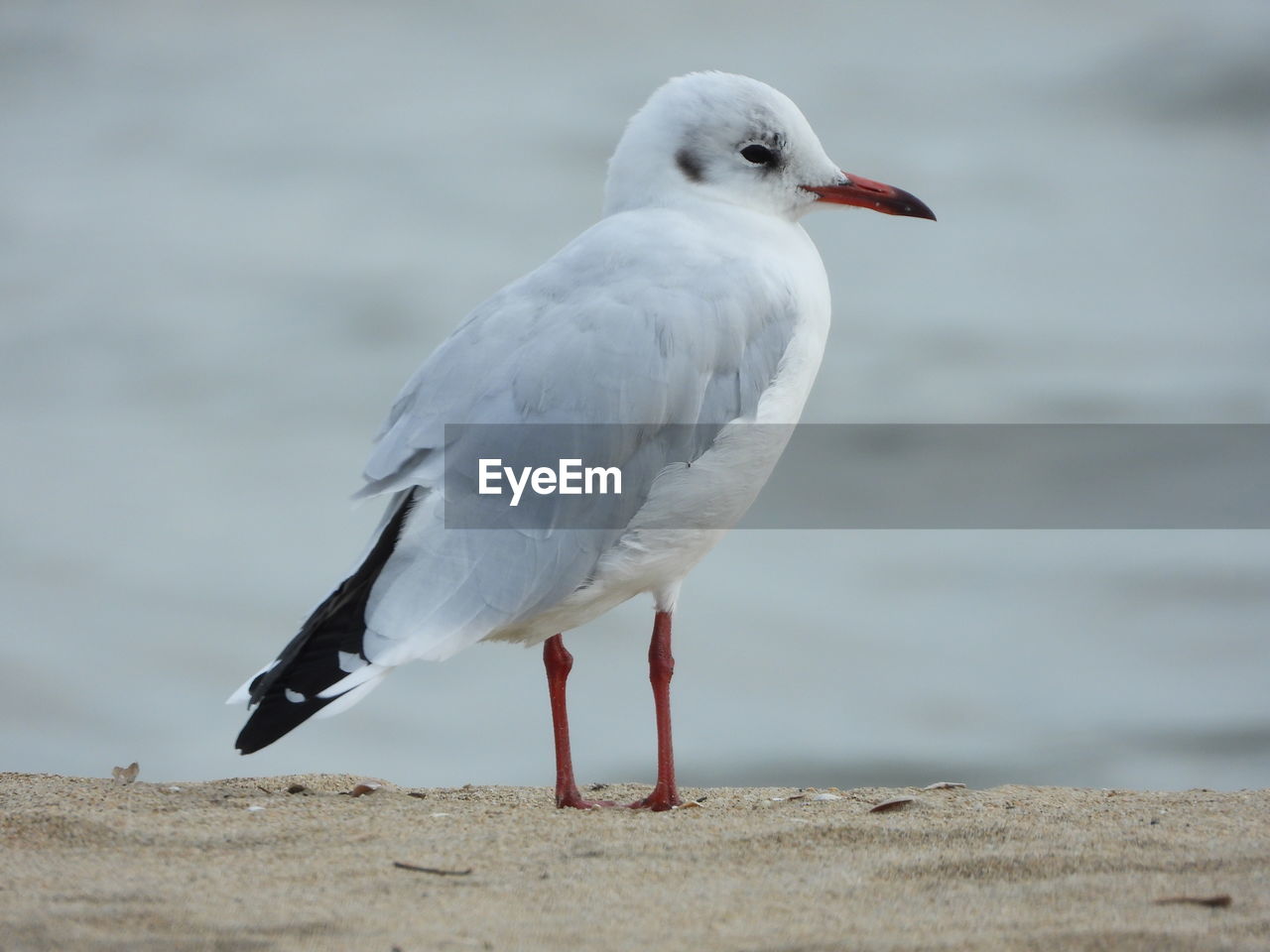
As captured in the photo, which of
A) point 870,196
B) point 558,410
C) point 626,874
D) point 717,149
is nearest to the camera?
point 626,874

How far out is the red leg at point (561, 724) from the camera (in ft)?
15.0

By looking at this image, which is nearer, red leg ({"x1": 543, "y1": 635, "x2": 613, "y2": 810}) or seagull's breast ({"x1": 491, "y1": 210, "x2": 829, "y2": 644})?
seagull's breast ({"x1": 491, "y1": 210, "x2": 829, "y2": 644})

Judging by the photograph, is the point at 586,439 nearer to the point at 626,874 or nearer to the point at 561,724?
the point at 561,724

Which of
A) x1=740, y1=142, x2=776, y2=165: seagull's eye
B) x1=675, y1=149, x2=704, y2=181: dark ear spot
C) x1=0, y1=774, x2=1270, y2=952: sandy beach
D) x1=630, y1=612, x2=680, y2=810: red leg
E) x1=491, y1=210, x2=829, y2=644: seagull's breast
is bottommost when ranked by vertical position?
x1=0, y1=774, x2=1270, y2=952: sandy beach

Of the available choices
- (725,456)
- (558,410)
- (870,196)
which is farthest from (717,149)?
(558,410)

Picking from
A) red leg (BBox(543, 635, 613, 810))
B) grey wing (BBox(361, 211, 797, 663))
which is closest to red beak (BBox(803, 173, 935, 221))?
grey wing (BBox(361, 211, 797, 663))

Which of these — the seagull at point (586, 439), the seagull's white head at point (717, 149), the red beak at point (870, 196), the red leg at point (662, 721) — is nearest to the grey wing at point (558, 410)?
the seagull at point (586, 439)

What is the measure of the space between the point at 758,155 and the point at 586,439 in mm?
1305

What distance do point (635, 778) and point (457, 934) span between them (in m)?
4.76

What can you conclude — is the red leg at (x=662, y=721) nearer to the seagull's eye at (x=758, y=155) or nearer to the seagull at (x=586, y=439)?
the seagull at (x=586, y=439)

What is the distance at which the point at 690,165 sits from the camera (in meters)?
5.04

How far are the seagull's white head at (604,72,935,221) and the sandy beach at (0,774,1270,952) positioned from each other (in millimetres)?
1910

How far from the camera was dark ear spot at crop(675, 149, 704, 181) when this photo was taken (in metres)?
5.03

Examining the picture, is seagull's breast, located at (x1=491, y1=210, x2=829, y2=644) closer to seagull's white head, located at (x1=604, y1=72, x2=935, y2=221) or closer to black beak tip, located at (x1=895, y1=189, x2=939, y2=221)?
seagull's white head, located at (x1=604, y1=72, x2=935, y2=221)
